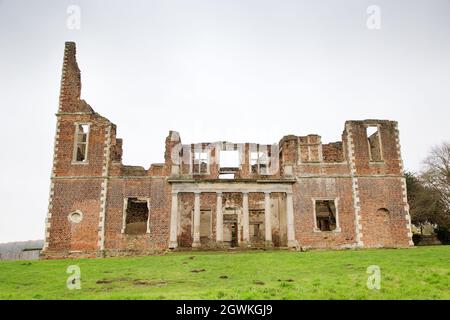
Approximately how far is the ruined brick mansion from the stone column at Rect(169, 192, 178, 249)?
0.06 metres

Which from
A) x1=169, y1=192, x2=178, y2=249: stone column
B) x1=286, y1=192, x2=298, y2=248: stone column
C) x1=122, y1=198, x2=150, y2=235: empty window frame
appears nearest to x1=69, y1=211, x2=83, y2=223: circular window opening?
x1=122, y1=198, x2=150, y2=235: empty window frame

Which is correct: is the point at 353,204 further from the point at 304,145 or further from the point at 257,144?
the point at 257,144

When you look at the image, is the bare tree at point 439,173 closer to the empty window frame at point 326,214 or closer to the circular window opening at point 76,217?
the empty window frame at point 326,214

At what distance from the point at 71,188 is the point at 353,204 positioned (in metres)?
17.5

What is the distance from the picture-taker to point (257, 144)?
2775cm

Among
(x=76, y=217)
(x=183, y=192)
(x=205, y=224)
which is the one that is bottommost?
(x=205, y=224)

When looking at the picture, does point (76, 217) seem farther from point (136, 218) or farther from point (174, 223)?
point (174, 223)

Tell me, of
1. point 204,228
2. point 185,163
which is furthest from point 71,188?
point 204,228

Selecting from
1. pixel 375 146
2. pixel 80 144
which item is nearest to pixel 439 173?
pixel 375 146

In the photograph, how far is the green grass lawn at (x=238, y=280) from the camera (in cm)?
854

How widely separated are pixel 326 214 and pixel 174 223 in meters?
11.1

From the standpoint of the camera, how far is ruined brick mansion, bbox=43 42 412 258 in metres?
22.3

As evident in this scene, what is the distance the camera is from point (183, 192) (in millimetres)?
23797

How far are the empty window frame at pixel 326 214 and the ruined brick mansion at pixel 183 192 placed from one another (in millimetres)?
111
